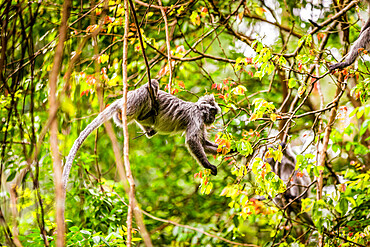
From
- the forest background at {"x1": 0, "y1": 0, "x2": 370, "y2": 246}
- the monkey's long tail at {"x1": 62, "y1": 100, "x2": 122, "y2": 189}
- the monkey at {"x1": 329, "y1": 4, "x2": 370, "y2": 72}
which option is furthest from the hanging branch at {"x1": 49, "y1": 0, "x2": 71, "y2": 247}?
the monkey at {"x1": 329, "y1": 4, "x2": 370, "y2": 72}

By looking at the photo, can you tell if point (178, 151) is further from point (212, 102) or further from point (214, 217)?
point (212, 102)

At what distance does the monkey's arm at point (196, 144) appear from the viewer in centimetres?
418

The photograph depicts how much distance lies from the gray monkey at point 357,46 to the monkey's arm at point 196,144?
1.62 metres

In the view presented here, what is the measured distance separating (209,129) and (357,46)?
2.02m

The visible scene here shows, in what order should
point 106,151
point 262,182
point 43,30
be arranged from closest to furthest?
point 262,182, point 43,30, point 106,151

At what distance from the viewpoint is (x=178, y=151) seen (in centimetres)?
682

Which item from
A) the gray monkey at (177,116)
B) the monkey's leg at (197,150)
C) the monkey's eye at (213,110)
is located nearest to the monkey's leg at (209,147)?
the gray monkey at (177,116)

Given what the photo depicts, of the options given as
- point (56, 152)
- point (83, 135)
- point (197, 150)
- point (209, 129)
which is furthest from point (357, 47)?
point (56, 152)

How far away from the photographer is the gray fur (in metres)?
3.75

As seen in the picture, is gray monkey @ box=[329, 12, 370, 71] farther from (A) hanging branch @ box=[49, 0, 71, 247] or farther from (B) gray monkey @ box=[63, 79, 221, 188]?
(A) hanging branch @ box=[49, 0, 71, 247]

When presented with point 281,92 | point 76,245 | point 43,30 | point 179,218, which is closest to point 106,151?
point 179,218

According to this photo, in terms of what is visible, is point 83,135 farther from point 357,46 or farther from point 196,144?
point 357,46

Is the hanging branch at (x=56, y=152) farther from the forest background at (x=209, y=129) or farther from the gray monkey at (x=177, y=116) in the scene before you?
the gray monkey at (x=177, y=116)

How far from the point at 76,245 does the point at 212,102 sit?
226 centimetres
